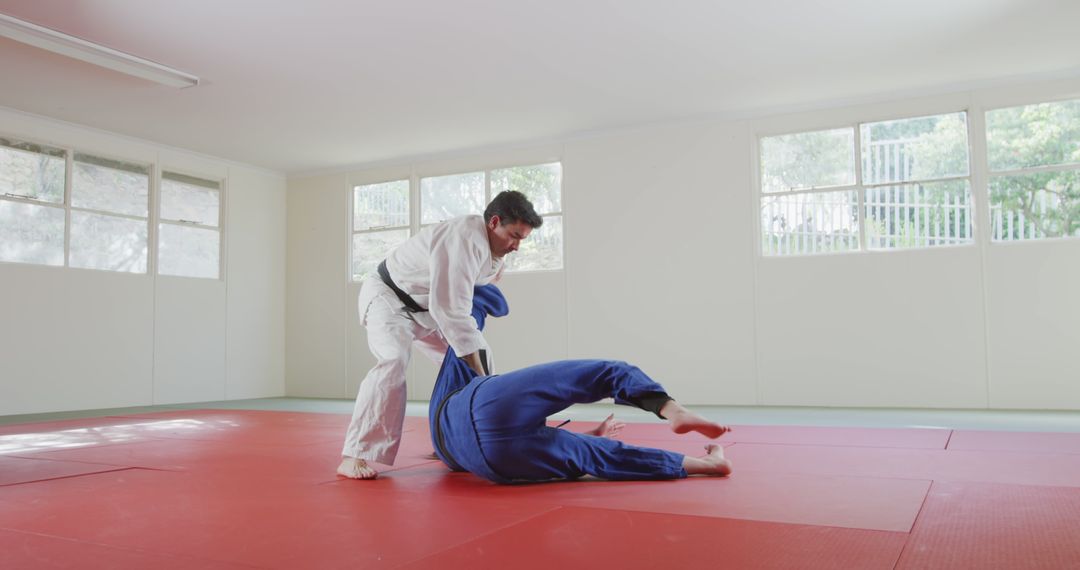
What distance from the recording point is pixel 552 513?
247 centimetres

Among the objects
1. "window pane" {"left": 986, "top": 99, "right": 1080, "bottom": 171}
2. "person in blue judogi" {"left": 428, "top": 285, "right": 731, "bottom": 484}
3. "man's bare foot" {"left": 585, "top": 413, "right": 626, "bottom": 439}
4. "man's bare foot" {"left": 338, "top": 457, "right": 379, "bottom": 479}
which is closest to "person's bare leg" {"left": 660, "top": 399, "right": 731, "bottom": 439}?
"person in blue judogi" {"left": 428, "top": 285, "right": 731, "bottom": 484}

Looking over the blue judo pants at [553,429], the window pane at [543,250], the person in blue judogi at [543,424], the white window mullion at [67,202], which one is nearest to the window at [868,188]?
the window pane at [543,250]

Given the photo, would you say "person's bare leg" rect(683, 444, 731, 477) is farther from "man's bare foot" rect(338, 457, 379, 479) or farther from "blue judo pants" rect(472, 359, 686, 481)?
"man's bare foot" rect(338, 457, 379, 479)

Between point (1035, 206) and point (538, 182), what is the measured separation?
5105mm

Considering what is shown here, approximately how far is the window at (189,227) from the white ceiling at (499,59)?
84 cm

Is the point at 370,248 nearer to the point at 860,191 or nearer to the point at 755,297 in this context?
the point at 755,297

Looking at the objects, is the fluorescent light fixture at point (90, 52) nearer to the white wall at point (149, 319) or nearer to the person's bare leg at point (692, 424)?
the white wall at point (149, 319)

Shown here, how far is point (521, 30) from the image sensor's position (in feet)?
19.6

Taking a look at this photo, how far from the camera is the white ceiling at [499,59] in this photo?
566 centimetres

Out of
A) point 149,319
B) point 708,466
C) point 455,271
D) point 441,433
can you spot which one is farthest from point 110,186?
point 708,466

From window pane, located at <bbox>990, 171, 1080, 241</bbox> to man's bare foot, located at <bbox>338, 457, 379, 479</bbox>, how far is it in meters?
6.47

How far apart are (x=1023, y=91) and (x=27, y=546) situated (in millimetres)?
8161

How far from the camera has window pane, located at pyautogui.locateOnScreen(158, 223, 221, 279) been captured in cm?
927

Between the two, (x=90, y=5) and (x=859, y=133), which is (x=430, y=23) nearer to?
(x=90, y=5)
